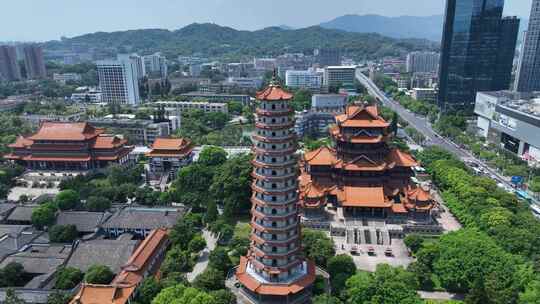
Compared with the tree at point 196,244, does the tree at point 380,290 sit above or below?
above

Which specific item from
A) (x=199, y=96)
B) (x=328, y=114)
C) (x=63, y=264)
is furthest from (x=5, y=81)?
(x=63, y=264)

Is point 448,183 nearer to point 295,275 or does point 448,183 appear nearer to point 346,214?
point 346,214

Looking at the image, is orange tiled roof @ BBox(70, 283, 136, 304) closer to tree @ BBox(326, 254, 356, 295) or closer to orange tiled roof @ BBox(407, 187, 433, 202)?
tree @ BBox(326, 254, 356, 295)

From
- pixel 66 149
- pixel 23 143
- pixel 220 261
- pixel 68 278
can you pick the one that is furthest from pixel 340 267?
pixel 23 143

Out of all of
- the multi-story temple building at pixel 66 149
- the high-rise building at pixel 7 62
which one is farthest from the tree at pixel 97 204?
the high-rise building at pixel 7 62

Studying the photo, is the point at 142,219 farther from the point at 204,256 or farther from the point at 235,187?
the point at 235,187

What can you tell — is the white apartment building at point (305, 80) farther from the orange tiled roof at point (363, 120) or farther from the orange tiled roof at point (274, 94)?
the orange tiled roof at point (274, 94)
